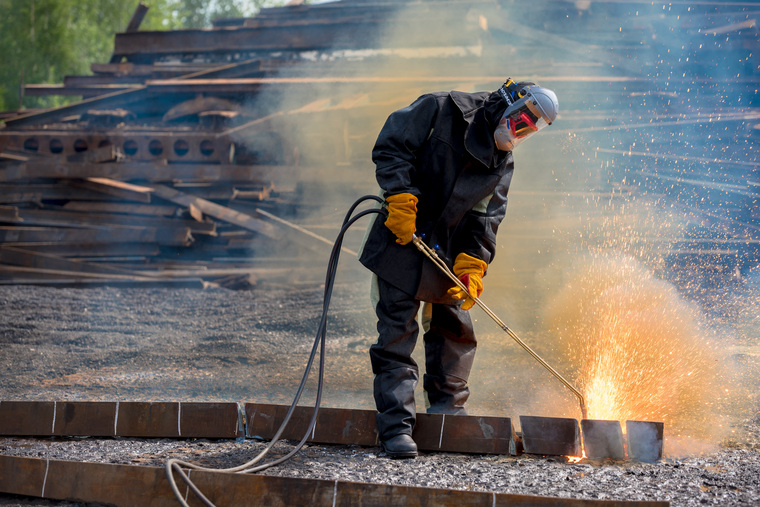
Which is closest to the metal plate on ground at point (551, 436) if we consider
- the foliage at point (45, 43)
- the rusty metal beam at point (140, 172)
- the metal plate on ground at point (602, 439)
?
the metal plate on ground at point (602, 439)

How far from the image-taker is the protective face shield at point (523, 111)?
3.03 metres

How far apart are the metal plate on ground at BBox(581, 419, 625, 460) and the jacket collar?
1.32 meters

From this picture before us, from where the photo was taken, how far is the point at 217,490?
2562 mm

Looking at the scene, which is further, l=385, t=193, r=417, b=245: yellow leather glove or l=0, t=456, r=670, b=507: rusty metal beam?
l=385, t=193, r=417, b=245: yellow leather glove

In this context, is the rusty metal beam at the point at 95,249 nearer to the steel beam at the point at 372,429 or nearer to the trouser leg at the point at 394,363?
the steel beam at the point at 372,429

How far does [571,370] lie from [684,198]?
2.71 m

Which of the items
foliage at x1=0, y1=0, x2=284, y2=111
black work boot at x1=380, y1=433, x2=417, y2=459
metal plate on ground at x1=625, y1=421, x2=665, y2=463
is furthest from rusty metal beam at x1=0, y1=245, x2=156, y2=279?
foliage at x1=0, y1=0, x2=284, y2=111

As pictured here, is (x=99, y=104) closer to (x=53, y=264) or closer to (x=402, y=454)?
(x=53, y=264)

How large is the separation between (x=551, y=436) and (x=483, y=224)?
109 centimetres

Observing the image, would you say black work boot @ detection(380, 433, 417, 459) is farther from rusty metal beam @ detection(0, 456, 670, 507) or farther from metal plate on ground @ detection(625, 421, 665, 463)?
metal plate on ground @ detection(625, 421, 665, 463)

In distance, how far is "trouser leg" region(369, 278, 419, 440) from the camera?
3.06 meters

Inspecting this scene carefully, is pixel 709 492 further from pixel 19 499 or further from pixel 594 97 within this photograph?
pixel 594 97

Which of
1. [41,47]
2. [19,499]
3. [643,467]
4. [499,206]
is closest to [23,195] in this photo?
[19,499]

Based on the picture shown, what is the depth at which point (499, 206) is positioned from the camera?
3453 mm
